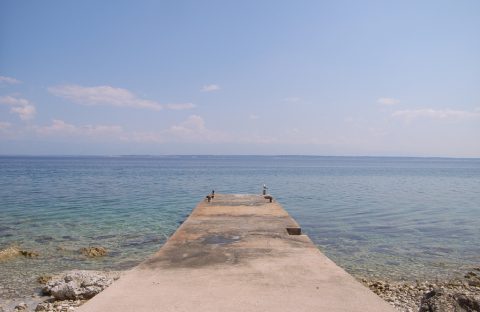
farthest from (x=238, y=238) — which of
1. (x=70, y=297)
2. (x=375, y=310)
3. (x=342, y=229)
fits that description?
(x=342, y=229)

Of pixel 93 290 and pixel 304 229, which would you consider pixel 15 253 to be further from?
pixel 304 229

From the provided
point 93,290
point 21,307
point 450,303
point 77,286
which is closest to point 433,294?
point 450,303

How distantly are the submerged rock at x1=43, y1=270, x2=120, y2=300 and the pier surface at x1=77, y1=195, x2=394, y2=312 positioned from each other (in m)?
1.89

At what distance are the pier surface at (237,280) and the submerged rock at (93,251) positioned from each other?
4.53m

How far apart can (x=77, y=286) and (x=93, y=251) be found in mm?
4876

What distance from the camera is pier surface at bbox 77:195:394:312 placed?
17.1 feet

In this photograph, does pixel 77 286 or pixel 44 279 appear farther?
pixel 44 279

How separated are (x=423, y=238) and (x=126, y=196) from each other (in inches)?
910

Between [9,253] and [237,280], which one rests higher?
[237,280]

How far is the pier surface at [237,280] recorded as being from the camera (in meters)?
5.21

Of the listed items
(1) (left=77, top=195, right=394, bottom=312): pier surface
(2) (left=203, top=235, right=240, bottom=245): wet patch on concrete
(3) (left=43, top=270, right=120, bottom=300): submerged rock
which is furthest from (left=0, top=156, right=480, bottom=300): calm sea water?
(1) (left=77, top=195, right=394, bottom=312): pier surface

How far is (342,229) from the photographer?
18422mm

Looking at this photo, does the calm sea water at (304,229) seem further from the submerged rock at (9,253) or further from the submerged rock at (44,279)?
the submerged rock at (9,253)

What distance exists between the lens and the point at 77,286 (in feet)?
29.8
